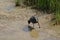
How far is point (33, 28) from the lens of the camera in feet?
21.9

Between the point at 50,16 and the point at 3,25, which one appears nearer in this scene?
the point at 3,25

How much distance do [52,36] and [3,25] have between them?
164 centimetres

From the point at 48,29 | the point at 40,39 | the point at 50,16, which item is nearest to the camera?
the point at 40,39

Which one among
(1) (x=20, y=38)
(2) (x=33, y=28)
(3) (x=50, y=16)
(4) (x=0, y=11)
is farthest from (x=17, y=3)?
(1) (x=20, y=38)

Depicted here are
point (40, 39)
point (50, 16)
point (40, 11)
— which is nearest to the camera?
point (40, 39)

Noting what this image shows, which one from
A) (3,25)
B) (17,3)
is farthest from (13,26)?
(17,3)

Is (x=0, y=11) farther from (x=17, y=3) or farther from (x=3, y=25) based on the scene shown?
(x=3, y=25)

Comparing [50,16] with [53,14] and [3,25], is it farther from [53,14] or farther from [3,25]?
[3,25]

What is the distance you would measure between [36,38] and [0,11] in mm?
2854

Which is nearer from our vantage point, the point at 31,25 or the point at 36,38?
the point at 36,38

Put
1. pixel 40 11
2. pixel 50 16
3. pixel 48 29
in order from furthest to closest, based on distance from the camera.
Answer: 1. pixel 40 11
2. pixel 50 16
3. pixel 48 29

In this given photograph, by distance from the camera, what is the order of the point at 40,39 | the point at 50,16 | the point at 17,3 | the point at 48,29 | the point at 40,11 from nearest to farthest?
the point at 40,39, the point at 48,29, the point at 50,16, the point at 40,11, the point at 17,3

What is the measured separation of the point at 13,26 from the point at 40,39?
1276mm

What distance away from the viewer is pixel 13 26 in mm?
6836
